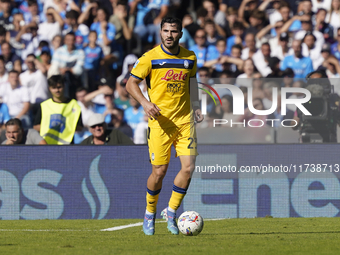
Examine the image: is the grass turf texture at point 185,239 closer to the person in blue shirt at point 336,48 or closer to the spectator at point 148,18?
the person in blue shirt at point 336,48

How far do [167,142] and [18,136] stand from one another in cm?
404

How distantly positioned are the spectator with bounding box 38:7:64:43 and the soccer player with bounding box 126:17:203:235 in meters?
8.18

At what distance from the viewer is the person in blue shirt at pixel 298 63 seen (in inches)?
500

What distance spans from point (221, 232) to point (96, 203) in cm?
297

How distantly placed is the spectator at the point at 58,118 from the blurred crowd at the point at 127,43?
164 centimetres

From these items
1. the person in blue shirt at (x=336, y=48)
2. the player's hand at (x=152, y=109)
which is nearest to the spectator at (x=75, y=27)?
the person in blue shirt at (x=336, y=48)

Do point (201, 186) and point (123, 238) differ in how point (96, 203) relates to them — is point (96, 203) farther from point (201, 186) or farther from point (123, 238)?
point (123, 238)

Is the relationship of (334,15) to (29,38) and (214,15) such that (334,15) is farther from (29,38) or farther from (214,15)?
(29,38)

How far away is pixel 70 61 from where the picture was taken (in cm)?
1348

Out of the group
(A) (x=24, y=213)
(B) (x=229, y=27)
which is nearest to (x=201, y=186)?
(A) (x=24, y=213)

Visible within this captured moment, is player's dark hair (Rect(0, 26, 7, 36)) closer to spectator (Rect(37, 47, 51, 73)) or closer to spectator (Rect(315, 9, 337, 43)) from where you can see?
spectator (Rect(37, 47, 51, 73))

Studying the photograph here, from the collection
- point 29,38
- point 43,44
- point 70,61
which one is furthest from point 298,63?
point 29,38

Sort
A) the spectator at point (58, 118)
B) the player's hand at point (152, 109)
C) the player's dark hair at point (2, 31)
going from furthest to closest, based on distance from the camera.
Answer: the player's dark hair at point (2, 31), the spectator at point (58, 118), the player's hand at point (152, 109)

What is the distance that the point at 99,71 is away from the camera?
13.7 m
